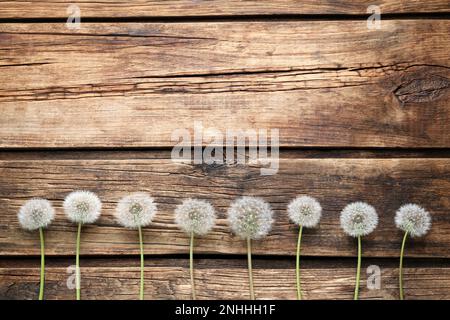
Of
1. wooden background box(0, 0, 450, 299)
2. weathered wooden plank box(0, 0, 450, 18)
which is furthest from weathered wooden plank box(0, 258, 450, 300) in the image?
weathered wooden plank box(0, 0, 450, 18)

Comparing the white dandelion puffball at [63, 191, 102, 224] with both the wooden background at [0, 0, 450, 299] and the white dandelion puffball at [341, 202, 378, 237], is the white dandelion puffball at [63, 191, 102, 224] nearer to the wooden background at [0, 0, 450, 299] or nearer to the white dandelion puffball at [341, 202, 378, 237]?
the wooden background at [0, 0, 450, 299]

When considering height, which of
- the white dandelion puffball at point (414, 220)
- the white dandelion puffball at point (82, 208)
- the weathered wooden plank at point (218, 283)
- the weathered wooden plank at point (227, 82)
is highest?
the weathered wooden plank at point (227, 82)

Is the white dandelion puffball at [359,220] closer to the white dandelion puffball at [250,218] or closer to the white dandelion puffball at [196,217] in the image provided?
the white dandelion puffball at [250,218]

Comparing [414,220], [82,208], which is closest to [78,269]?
[82,208]

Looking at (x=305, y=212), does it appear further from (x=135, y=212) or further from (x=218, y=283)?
(x=135, y=212)

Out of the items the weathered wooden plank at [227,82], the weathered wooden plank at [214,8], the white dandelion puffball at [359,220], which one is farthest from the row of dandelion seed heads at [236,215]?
the weathered wooden plank at [214,8]

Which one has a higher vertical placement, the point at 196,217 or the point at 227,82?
the point at 227,82

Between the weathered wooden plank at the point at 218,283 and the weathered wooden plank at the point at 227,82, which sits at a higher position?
the weathered wooden plank at the point at 227,82
